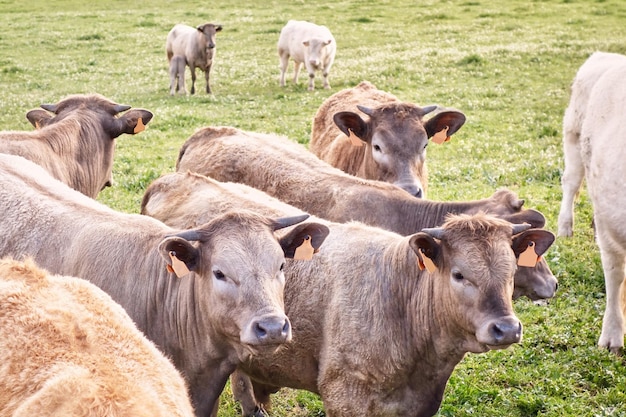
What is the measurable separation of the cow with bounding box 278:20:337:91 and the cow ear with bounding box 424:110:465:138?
12.4 metres

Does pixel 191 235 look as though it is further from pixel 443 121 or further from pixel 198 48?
pixel 198 48

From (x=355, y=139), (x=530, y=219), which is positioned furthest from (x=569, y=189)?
(x=530, y=219)

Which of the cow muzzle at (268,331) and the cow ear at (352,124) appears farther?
the cow ear at (352,124)

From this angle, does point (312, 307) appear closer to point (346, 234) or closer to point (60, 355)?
point (346, 234)

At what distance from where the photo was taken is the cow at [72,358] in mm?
3816

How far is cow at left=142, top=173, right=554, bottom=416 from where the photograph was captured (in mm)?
5691

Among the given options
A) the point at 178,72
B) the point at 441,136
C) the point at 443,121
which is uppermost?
the point at 443,121

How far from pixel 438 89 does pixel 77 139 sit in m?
12.5

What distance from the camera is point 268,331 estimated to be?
5211mm

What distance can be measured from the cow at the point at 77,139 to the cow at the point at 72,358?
14.7 ft

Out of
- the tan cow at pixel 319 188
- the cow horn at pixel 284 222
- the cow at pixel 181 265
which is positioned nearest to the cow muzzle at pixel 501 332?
the cow at pixel 181 265

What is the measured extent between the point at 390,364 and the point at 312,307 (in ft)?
2.48

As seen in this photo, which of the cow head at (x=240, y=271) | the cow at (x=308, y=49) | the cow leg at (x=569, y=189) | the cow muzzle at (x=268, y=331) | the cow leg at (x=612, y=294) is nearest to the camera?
the cow muzzle at (x=268, y=331)

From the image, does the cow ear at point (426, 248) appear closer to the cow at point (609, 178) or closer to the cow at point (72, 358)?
the cow at point (72, 358)
